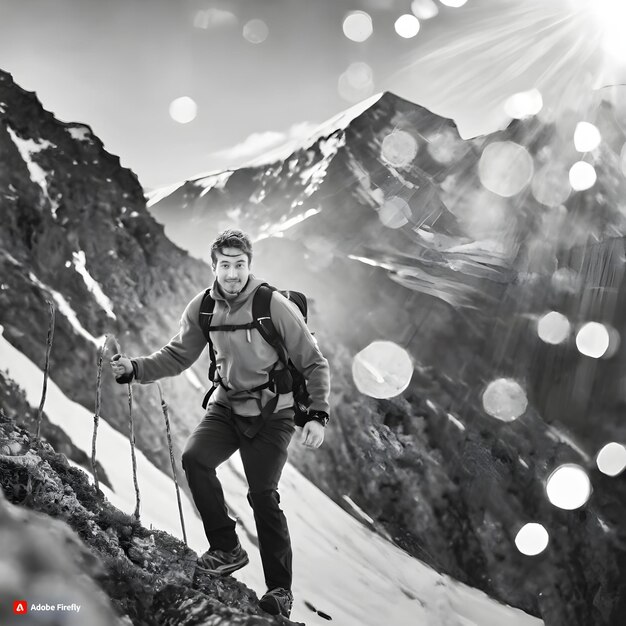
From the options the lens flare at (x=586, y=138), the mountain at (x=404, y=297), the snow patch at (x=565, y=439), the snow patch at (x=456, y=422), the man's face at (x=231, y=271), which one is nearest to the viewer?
the man's face at (x=231, y=271)

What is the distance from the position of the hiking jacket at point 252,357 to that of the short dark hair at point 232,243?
0.23m

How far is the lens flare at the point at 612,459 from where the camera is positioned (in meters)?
42.4

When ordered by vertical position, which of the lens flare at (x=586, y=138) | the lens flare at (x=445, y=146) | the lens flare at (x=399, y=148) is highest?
the lens flare at (x=586, y=138)

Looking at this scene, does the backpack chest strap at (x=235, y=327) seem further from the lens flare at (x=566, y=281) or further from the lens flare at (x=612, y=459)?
the lens flare at (x=566, y=281)

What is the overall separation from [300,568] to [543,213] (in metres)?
62.0

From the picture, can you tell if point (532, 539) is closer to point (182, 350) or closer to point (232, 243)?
point (182, 350)

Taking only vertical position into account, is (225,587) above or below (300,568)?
above

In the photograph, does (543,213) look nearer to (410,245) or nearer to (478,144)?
(478,144)

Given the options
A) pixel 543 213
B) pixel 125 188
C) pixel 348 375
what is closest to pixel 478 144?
pixel 543 213

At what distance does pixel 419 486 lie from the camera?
31281mm

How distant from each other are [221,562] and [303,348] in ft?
5.33

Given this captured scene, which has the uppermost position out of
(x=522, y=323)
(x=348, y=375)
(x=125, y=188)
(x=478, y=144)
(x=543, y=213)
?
(x=478, y=144)

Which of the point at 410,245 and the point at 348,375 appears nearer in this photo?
the point at 348,375

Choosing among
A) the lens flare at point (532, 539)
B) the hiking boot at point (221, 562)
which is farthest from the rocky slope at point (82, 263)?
the lens flare at point (532, 539)
